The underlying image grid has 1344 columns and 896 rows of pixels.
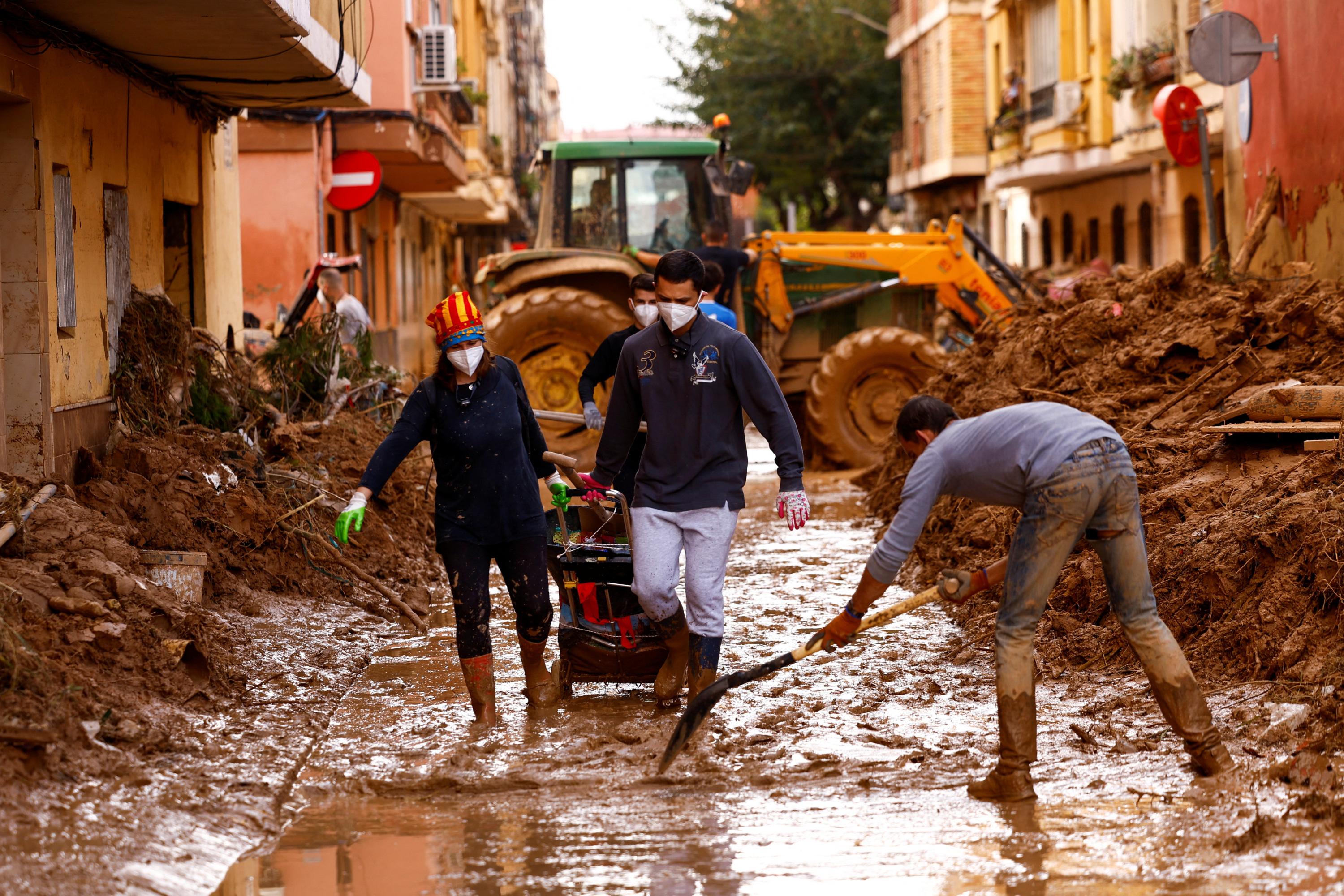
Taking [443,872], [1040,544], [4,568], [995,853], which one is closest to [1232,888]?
[995,853]

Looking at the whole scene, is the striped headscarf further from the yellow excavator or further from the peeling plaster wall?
the yellow excavator

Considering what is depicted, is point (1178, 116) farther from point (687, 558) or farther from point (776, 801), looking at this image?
point (776, 801)

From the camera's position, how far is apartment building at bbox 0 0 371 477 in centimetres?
761

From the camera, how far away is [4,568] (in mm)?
5875

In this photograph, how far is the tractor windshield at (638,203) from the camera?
14.1m

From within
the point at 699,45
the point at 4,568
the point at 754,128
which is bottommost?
the point at 4,568

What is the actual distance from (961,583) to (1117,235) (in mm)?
26209

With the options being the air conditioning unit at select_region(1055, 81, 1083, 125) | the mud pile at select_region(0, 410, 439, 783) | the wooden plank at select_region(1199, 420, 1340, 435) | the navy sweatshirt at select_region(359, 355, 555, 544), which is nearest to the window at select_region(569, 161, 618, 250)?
the mud pile at select_region(0, 410, 439, 783)

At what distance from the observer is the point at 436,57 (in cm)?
2252

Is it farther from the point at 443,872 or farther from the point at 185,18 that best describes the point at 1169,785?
the point at 185,18

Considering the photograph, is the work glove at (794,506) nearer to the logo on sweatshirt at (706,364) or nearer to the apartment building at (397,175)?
the logo on sweatshirt at (706,364)

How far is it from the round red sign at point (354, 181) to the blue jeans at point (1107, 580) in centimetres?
1315

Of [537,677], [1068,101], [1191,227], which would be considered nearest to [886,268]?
[537,677]

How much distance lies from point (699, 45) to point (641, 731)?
37653mm
